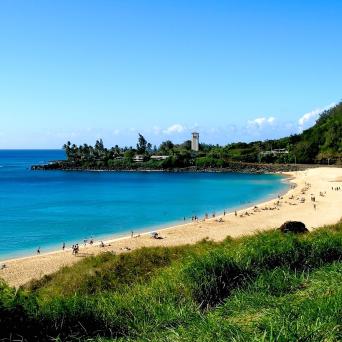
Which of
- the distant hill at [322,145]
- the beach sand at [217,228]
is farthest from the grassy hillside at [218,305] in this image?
the distant hill at [322,145]

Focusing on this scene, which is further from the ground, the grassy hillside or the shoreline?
the grassy hillside

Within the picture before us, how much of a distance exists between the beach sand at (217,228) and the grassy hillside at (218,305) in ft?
44.8

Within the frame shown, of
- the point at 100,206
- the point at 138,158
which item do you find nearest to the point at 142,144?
the point at 138,158

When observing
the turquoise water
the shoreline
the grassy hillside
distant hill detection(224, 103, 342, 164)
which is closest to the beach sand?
the shoreline

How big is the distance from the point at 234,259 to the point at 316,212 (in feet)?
133

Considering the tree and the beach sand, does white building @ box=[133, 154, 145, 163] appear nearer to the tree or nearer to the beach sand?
the tree

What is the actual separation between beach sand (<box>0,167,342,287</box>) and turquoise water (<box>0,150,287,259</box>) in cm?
364

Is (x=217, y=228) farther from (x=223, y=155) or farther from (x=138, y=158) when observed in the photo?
(x=138, y=158)

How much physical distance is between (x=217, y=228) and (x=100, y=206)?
877 inches

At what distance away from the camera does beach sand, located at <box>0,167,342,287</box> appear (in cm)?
2723

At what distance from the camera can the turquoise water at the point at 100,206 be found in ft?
130

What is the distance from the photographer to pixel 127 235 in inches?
1523

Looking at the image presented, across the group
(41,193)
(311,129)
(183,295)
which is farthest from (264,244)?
(311,129)

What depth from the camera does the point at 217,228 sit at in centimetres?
4019
